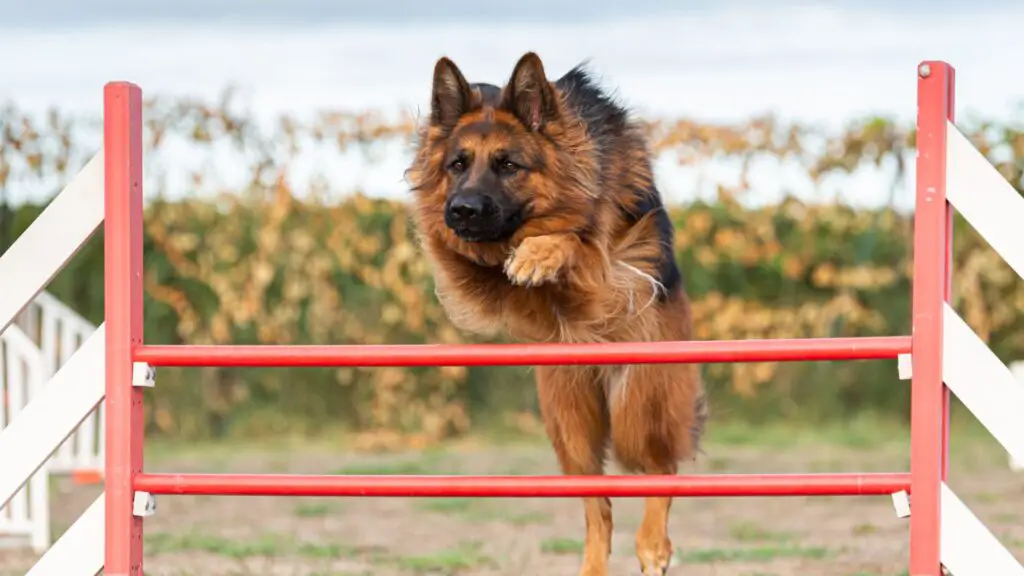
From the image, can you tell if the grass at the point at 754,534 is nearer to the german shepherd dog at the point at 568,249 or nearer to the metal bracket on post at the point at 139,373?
the german shepherd dog at the point at 568,249

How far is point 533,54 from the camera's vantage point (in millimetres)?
4105

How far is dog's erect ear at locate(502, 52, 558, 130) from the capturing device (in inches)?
165

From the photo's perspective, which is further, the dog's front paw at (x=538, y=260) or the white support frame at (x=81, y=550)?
the dog's front paw at (x=538, y=260)

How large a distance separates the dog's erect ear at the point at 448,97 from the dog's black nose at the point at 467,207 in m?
0.42

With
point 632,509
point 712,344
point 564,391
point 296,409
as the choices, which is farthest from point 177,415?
point 712,344

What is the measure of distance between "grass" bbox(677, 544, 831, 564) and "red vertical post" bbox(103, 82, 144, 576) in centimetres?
251

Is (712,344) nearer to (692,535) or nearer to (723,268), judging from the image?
(692,535)

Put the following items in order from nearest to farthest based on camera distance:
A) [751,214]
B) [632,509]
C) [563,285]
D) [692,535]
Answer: [563,285] → [692,535] → [632,509] → [751,214]

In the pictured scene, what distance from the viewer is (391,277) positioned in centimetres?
919

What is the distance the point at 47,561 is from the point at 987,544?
2.28m

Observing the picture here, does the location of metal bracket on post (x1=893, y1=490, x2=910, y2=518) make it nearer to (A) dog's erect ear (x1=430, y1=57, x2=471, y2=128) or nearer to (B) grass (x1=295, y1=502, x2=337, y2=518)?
(A) dog's erect ear (x1=430, y1=57, x2=471, y2=128)

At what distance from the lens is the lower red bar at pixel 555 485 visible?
319cm

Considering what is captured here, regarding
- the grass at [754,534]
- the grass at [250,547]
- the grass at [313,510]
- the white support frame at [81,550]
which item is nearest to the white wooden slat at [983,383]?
the white support frame at [81,550]

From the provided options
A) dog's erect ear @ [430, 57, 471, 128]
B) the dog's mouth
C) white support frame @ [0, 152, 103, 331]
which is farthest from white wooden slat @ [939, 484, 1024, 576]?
white support frame @ [0, 152, 103, 331]
